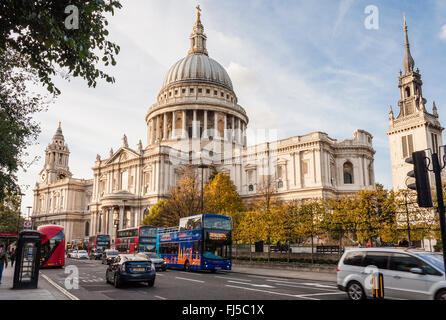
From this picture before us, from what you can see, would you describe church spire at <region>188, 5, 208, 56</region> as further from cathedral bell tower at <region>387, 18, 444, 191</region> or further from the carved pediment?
cathedral bell tower at <region>387, 18, 444, 191</region>

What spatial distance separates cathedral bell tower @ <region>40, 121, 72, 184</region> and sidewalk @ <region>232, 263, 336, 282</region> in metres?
87.7

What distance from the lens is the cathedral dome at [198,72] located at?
88175 mm

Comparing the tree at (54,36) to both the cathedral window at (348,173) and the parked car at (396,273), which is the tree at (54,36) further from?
the cathedral window at (348,173)

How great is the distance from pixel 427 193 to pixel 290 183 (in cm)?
5081

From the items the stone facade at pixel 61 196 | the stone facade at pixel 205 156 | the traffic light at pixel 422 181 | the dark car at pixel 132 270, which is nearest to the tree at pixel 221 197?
the stone facade at pixel 205 156

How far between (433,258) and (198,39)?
3724 inches

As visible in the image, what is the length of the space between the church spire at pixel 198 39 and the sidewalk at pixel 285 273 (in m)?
73.3

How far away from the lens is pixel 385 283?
38.4ft

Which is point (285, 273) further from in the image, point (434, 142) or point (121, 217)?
point (121, 217)

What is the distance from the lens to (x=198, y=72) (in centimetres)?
8862

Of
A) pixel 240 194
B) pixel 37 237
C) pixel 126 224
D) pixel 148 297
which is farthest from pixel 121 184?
pixel 148 297

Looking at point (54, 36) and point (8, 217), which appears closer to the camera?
point (54, 36)

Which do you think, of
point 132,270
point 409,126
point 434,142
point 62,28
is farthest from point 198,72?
point 62,28
